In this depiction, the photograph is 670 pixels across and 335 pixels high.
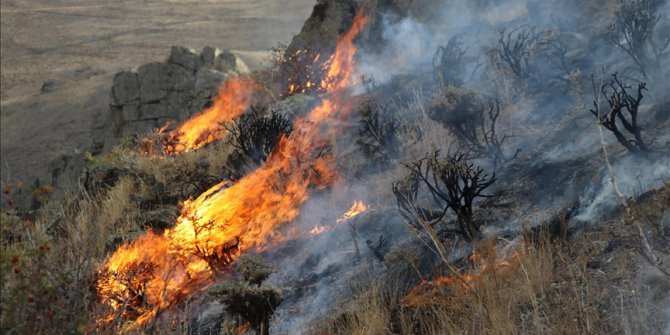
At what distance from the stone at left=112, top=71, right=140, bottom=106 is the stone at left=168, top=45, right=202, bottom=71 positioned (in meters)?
1.23

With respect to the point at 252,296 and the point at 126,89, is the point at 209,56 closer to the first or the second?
the point at 126,89

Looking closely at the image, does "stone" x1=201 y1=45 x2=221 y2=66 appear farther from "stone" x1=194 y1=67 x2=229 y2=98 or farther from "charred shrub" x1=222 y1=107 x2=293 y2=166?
"charred shrub" x1=222 y1=107 x2=293 y2=166

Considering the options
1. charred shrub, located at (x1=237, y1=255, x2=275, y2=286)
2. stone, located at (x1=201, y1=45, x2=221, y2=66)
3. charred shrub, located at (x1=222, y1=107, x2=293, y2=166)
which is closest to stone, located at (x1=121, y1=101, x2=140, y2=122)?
stone, located at (x1=201, y1=45, x2=221, y2=66)

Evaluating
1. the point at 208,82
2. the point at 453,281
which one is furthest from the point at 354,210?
the point at 208,82

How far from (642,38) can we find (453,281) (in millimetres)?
4414

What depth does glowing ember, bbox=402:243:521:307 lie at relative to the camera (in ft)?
14.3

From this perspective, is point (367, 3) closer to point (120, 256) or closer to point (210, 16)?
point (120, 256)

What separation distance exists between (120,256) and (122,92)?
12879mm

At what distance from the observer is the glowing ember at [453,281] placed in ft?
14.3

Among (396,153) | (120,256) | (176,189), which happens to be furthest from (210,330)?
(176,189)

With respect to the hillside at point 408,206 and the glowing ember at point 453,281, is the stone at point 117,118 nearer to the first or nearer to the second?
the hillside at point 408,206

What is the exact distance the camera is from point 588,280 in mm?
4176

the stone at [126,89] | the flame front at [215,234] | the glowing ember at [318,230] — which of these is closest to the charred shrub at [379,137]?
the flame front at [215,234]

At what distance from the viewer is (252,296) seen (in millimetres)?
4535
